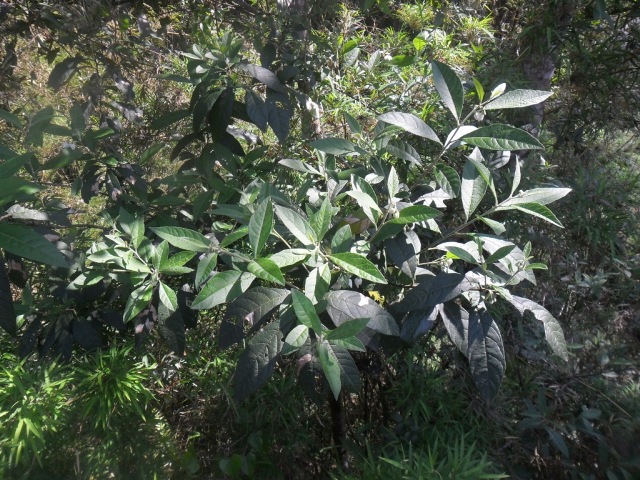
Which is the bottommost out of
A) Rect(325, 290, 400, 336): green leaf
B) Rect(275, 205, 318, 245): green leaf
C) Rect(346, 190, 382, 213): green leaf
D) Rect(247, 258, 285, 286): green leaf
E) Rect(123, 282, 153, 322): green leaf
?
Rect(123, 282, 153, 322): green leaf

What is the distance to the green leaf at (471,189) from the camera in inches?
52.2

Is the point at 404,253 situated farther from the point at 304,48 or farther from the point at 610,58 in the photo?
the point at 610,58

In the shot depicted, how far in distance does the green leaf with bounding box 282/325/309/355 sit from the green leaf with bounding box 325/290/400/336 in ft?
0.32

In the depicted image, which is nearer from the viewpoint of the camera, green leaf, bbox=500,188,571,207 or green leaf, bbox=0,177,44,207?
green leaf, bbox=0,177,44,207

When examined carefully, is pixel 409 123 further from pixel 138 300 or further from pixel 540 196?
pixel 138 300

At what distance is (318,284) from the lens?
1171 millimetres

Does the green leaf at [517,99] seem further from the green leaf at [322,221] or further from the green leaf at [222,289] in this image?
A: the green leaf at [222,289]

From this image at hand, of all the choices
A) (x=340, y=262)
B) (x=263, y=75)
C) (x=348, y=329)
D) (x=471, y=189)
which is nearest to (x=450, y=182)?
(x=471, y=189)

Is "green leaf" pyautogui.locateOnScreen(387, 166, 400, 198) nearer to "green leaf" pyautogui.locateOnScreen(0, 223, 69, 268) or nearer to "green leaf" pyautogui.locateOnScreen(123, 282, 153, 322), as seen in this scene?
"green leaf" pyautogui.locateOnScreen(123, 282, 153, 322)

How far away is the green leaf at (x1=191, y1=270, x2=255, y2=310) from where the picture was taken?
1135mm

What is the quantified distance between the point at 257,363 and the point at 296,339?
167 mm

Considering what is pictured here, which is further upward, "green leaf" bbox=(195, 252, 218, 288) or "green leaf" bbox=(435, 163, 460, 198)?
"green leaf" bbox=(435, 163, 460, 198)

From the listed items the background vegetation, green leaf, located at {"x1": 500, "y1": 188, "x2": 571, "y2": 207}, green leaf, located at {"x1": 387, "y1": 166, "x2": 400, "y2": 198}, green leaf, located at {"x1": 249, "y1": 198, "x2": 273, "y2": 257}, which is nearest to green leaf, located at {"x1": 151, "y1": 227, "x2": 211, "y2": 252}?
the background vegetation

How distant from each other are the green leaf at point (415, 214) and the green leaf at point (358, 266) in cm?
17
